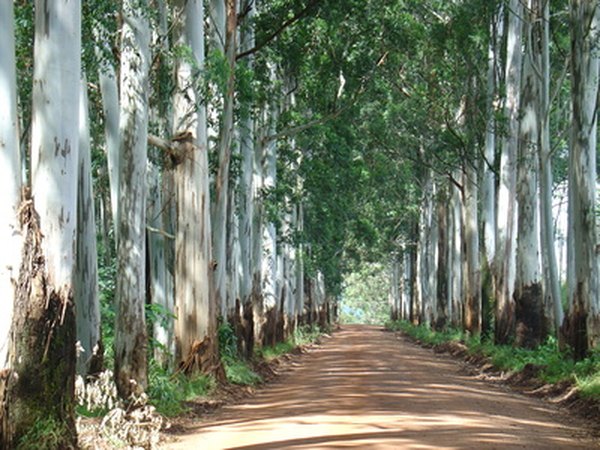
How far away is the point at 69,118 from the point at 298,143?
2493 centimetres

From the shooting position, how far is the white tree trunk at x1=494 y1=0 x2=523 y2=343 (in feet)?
73.9

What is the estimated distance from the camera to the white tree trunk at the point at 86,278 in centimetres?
1191

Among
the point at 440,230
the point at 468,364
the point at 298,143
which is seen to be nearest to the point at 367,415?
the point at 468,364

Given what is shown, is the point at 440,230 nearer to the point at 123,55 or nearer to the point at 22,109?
the point at 22,109

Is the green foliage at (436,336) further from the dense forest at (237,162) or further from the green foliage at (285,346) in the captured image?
the green foliage at (285,346)

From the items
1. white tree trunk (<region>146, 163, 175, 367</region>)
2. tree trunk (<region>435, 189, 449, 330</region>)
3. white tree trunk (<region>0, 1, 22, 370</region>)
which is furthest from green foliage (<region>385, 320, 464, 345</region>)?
white tree trunk (<region>0, 1, 22, 370</region>)

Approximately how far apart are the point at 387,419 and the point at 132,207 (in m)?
4.22

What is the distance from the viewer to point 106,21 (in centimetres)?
1251

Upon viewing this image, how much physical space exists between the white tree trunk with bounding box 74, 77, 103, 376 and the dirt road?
1819 mm

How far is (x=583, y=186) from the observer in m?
15.6

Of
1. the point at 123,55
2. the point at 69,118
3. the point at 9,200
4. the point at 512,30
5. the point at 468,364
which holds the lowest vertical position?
the point at 468,364

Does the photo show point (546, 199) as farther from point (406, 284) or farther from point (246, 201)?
point (406, 284)

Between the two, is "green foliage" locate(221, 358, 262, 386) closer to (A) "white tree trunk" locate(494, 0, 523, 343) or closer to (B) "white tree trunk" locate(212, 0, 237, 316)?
(B) "white tree trunk" locate(212, 0, 237, 316)

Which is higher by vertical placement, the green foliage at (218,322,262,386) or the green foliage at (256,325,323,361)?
the green foliage at (218,322,262,386)
